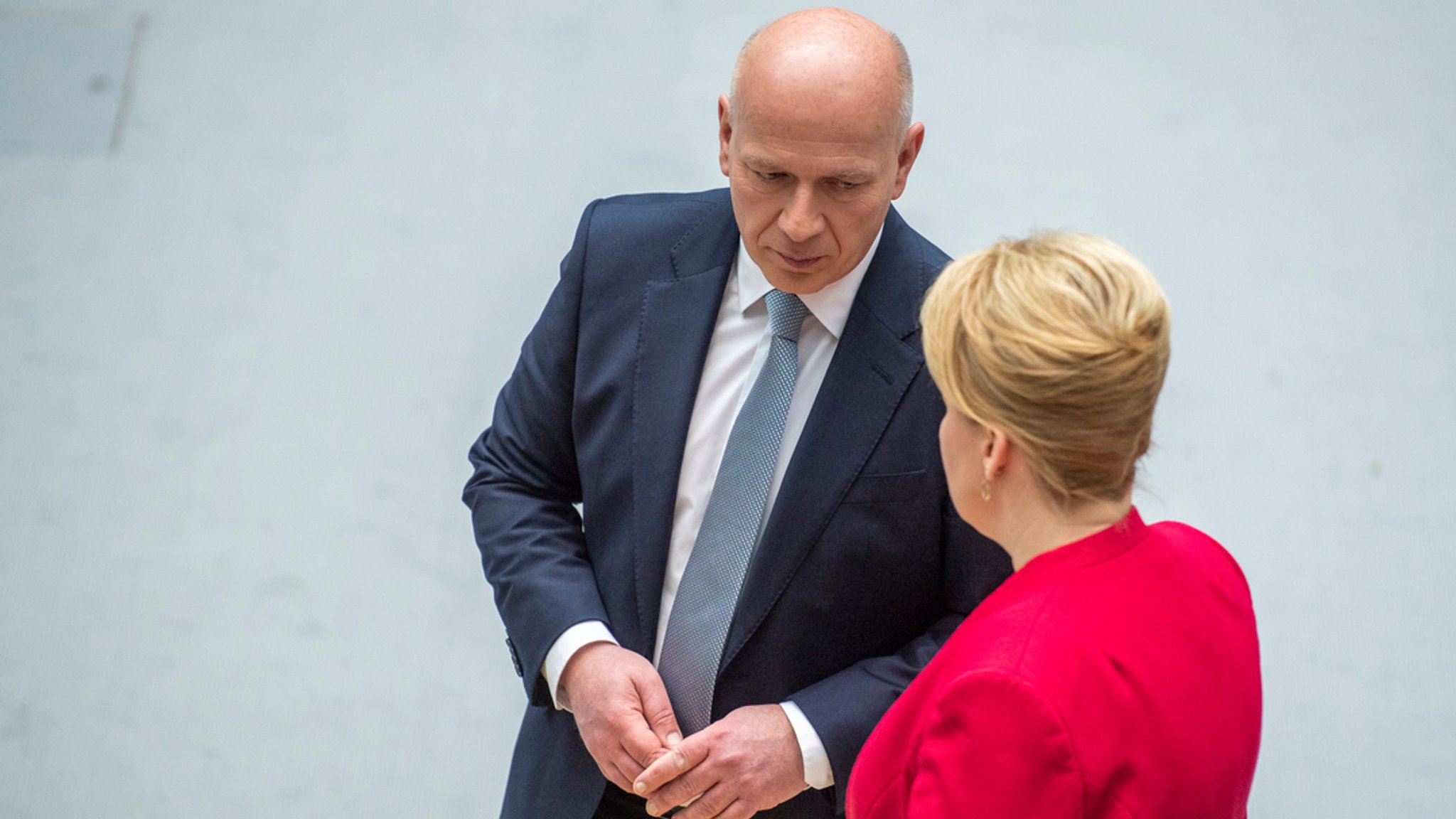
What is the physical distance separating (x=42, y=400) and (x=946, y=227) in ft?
6.84

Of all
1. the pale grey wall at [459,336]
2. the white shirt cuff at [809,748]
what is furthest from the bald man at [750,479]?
the pale grey wall at [459,336]

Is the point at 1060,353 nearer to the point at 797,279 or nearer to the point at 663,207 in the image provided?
the point at 797,279

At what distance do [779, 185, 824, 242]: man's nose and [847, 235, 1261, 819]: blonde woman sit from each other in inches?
13.7

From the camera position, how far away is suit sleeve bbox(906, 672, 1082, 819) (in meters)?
0.99

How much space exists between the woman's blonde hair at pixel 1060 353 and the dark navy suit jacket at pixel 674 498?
40 cm

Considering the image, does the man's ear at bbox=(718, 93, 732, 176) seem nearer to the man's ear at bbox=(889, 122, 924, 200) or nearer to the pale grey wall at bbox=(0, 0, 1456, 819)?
the man's ear at bbox=(889, 122, 924, 200)

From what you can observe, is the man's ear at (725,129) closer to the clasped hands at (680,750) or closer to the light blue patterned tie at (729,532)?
the light blue patterned tie at (729,532)

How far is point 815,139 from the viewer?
140 cm

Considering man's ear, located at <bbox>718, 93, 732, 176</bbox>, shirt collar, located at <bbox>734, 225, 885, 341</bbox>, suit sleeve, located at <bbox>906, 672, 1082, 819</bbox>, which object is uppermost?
man's ear, located at <bbox>718, 93, 732, 176</bbox>

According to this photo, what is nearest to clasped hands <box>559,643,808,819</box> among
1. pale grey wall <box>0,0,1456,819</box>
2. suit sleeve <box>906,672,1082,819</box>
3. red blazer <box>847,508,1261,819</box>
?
red blazer <box>847,508,1261,819</box>

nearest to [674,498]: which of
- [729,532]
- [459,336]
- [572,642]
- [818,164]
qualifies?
[729,532]

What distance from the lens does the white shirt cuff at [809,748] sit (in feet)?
4.78

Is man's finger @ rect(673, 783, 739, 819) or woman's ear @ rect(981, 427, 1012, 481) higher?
woman's ear @ rect(981, 427, 1012, 481)

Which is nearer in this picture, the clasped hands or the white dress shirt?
the clasped hands
